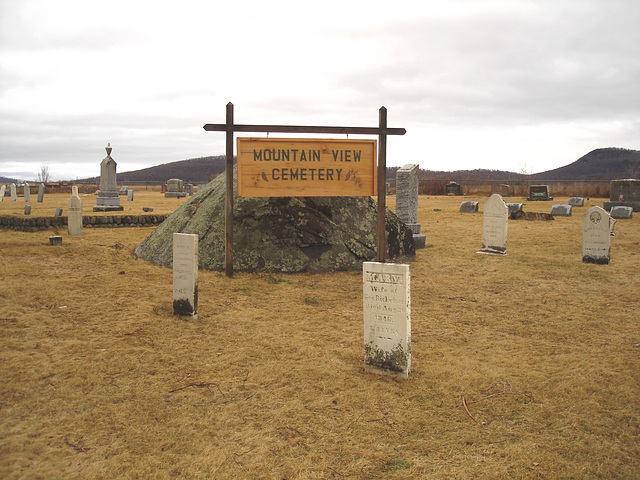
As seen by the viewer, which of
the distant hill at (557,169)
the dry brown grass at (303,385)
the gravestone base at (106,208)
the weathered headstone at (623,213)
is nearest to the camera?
the dry brown grass at (303,385)

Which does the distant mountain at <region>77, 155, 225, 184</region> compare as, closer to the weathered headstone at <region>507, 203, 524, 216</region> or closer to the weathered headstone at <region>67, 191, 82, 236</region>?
the weathered headstone at <region>507, 203, 524, 216</region>

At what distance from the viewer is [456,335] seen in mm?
5633

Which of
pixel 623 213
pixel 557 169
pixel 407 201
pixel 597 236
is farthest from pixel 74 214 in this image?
pixel 557 169

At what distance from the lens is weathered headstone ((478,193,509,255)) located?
37.6 feet

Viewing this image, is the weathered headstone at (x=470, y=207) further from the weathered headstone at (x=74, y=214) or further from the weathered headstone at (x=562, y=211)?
the weathered headstone at (x=74, y=214)

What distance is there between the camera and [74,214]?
1316cm

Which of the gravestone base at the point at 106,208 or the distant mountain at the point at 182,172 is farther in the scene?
the distant mountain at the point at 182,172

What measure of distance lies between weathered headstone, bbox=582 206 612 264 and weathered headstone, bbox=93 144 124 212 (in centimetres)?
1897

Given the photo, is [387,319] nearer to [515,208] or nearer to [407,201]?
[407,201]

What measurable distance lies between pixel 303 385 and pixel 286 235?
209 inches

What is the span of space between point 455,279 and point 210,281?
14.9ft

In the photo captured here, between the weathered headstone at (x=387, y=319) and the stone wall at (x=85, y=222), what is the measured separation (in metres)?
13.4

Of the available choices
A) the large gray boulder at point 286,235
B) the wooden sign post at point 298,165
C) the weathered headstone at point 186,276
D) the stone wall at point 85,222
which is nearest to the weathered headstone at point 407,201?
the large gray boulder at point 286,235

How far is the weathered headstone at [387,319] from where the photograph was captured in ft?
14.4
